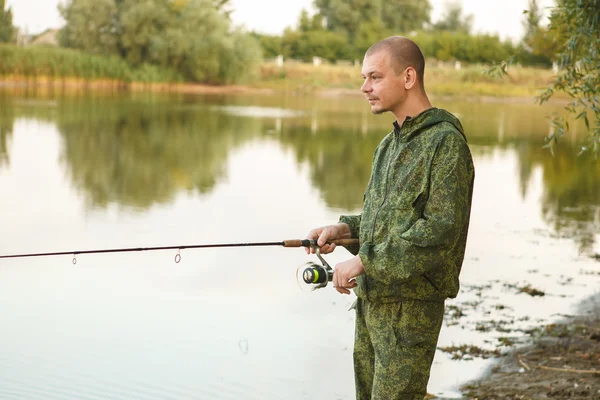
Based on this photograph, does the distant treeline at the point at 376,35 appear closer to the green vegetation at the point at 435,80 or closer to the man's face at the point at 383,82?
the green vegetation at the point at 435,80

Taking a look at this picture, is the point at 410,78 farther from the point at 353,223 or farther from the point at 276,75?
the point at 276,75

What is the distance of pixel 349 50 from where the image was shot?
220ft

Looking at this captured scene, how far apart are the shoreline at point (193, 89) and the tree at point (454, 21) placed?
33.1m

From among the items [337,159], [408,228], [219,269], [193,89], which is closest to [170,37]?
[193,89]

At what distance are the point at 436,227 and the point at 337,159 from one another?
15581 mm

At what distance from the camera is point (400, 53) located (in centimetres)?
273

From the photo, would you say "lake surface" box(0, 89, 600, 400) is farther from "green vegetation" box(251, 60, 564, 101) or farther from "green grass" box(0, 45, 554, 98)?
"green vegetation" box(251, 60, 564, 101)

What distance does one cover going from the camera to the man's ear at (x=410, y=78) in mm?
2754

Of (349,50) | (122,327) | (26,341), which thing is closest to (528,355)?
(122,327)

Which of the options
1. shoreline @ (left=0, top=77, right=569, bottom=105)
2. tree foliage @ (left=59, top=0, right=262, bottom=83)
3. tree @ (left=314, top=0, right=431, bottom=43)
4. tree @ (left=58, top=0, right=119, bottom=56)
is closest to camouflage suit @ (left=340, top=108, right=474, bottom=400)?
shoreline @ (left=0, top=77, right=569, bottom=105)

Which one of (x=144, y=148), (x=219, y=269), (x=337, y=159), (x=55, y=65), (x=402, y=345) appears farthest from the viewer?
(x=55, y=65)

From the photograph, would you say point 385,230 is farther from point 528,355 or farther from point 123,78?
point 123,78

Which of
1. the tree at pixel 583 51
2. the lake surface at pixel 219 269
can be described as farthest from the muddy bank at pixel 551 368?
the tree at pixel 583 51

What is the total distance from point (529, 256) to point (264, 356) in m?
3.86
